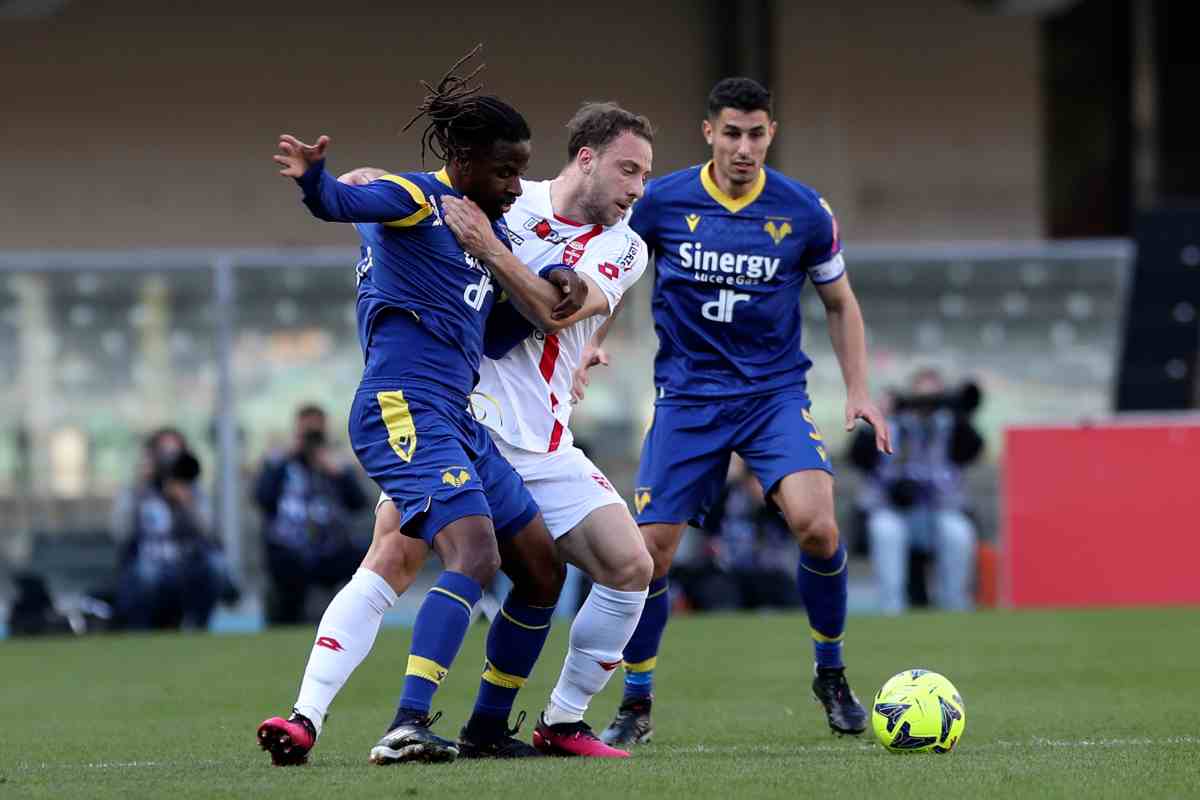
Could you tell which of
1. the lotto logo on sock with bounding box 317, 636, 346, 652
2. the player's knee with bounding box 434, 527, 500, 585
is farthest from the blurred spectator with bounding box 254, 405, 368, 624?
the player's knee with bounding box 434, 527, 500, 585

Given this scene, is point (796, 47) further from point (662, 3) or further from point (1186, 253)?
point (1186, 253)

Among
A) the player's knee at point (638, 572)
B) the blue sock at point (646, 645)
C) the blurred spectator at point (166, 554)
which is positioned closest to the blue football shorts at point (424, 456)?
the player's knee at point (638, 572)

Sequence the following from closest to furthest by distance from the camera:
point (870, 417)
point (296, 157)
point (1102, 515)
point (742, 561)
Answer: point (296, 157)
point (870, 417)
point (1102, 515)
point (742, 561)

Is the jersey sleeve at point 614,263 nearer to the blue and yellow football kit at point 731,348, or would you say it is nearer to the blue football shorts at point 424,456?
the blue football shorts at point 424,456

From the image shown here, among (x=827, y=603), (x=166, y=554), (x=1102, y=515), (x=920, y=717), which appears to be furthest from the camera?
(x=1102, y=515)

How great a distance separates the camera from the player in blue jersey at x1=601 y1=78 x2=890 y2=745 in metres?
6.95

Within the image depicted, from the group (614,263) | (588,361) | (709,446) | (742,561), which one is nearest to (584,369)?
(588,361)

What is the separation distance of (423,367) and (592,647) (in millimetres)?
1065

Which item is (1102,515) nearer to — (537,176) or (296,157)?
(537,176)

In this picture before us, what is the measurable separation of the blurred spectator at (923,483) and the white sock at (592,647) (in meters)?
8.49

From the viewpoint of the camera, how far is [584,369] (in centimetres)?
646

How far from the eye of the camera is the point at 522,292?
5559 millimetres

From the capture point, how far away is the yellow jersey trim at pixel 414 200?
541 cm

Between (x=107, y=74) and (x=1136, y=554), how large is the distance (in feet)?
39.9
